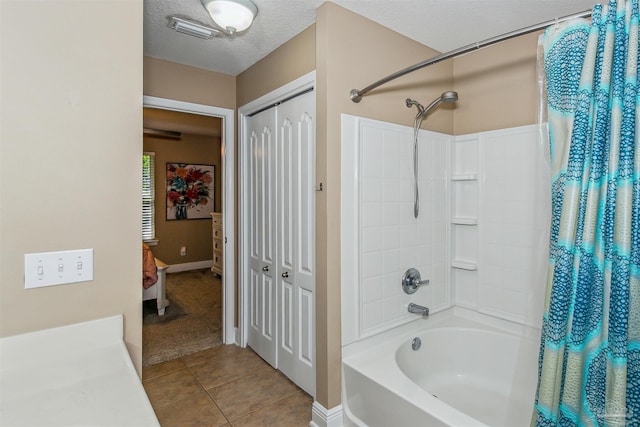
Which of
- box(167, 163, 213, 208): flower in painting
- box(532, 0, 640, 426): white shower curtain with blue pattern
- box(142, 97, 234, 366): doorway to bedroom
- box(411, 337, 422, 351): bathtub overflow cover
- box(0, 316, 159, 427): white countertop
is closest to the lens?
box(0, 316, 159, 427): white countertop

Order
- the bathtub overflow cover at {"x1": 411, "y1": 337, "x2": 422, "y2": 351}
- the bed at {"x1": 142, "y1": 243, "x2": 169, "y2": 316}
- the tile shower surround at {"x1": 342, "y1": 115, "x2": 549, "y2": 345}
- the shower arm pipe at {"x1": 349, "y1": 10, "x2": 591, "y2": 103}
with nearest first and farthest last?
the shower arm pipe at {"x1": 349, "y1": 10, "x2": 591, "y2": 103}, the tile shower surround at {"x1": 342, "y1": 115, "x2": 549, "y2": 345}, the bathtub overflow cover at {"x1": 411, "y1": 337, "x2": 422, "y2": 351}, the bed at {"x1": 142, "y1": 243, "x2": 169, "y2": 316}

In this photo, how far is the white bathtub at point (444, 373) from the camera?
1.68m

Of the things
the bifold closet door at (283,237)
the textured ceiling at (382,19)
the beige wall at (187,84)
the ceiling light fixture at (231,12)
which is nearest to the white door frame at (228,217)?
the beige wall at (187,84)

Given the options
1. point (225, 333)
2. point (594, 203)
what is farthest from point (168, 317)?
point (594, 203)

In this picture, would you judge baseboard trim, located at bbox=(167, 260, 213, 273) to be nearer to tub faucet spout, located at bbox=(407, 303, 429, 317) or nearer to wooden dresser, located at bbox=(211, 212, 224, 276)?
wooden dresser, located at bbox=(211, 212, 224, 276)

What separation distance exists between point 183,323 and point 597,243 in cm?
354

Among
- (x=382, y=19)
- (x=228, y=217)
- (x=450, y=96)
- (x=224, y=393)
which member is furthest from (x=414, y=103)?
(x=224, y=393)

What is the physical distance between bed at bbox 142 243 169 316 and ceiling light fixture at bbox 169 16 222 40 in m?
2.45

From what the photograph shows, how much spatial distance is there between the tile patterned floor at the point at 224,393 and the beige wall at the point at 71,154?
993 millimetres

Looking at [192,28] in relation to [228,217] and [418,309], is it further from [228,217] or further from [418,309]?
[418,309]

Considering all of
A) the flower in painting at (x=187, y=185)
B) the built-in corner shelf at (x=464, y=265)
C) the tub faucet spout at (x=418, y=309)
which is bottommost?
the tub faucet spout at (x=418, y=309)

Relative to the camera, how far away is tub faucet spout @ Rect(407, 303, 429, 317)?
2.23 m

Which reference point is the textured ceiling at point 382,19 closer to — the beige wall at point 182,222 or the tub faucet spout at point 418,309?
the tub faucet spout at point 418,309

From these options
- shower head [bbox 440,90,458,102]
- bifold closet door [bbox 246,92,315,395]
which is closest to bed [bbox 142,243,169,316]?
bifold closet door [bbox 246,92,315,395]
